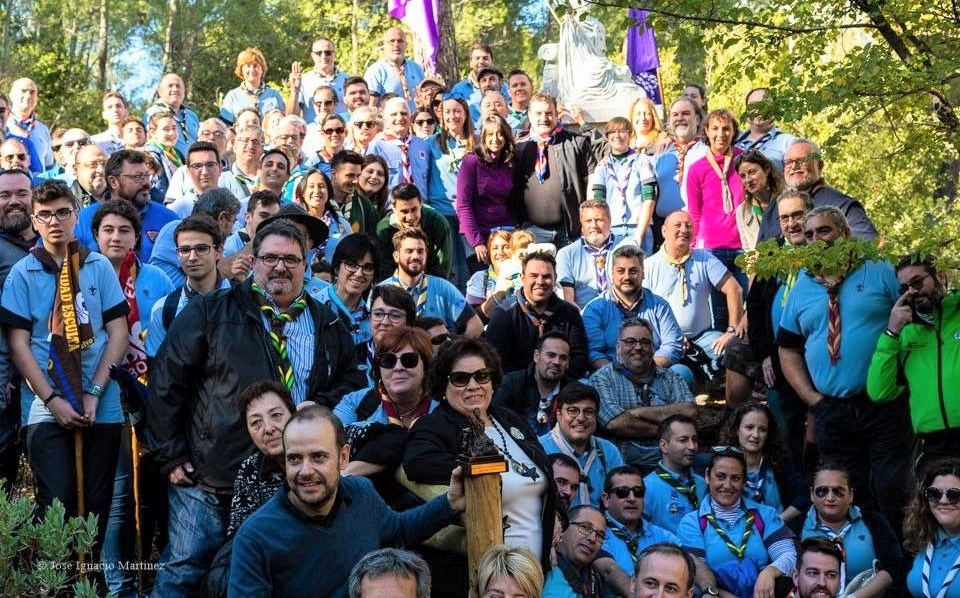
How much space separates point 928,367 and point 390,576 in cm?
449

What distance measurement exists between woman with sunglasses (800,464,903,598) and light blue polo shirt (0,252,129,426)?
3916 mm

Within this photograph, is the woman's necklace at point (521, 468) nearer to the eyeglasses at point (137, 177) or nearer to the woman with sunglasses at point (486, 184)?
the eyeglasses at point (137, 177)

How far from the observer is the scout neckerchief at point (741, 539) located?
8.09m

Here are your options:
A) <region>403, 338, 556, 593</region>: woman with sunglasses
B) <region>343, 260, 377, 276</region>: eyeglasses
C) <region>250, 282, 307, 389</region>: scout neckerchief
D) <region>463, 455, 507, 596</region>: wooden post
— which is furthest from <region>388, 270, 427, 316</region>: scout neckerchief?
<region>463, 455, 507, 596</region>: wooden post

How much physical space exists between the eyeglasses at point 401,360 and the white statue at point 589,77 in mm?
11264

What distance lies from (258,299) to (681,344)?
429cm

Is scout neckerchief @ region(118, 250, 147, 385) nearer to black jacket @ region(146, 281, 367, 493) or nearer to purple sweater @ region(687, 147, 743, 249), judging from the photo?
black jacket @ region(146, 281, 367, 493)

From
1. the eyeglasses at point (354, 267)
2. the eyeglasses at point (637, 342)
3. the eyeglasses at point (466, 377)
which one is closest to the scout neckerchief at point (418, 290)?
the eyeglasses at point (354, 267)

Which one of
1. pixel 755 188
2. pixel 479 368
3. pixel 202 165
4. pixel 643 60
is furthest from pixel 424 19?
pixel 479 368

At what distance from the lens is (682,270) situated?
36.8 feet

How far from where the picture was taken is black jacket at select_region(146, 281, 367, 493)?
684 cm

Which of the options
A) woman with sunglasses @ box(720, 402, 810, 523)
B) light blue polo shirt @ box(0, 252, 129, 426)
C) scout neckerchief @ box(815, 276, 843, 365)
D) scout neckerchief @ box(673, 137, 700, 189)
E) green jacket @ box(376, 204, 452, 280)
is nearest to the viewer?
light blue polo shirt @ box(0, 252, 129, 426)

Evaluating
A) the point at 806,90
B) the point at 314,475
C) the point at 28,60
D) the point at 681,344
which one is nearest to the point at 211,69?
the point at 28,60

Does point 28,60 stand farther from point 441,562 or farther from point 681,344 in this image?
point 441,562
